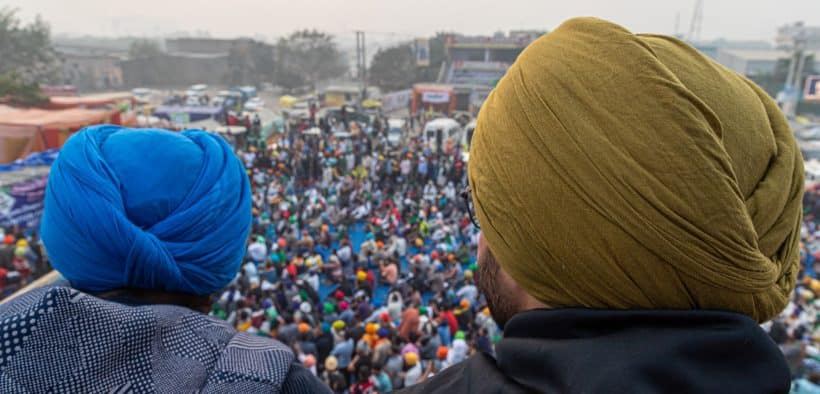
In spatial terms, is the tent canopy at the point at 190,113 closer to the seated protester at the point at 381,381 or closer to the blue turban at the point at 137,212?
the seated protester at the point at 381,381

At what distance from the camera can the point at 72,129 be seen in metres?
10.3

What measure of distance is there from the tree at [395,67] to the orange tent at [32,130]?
2338 centimetres

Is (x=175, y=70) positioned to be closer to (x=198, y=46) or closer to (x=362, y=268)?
(x=198, y=46)

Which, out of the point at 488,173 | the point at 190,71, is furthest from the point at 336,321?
the point at 190,71

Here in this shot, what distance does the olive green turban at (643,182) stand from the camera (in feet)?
1.84

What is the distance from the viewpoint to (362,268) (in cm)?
726

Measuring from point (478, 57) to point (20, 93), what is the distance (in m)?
22.4

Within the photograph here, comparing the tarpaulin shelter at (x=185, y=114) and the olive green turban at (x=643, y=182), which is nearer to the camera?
the olive green turban at (x=643, y=182)

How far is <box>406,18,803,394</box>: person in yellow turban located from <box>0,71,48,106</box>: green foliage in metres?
15.4

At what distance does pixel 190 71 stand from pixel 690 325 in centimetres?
4219

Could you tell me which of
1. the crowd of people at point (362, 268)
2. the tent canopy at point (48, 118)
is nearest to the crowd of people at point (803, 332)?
the crowd of people at point (362, 268)

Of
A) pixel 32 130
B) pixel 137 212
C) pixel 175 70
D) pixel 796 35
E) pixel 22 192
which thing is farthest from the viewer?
pixel 175 70

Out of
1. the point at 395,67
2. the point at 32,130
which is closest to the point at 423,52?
the point at 395,67

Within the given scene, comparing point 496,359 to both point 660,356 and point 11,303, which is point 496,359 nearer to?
point 660,356
